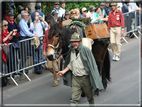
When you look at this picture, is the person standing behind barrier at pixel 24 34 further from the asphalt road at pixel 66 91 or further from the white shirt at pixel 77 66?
the white shirt at pixel 77 66

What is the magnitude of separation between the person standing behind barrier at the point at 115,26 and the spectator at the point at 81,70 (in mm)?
5316

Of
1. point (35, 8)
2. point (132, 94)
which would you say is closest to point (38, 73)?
point (35, 8)

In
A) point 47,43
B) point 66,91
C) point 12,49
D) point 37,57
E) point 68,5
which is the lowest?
point 66,91

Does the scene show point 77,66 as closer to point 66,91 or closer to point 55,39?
point 55,39

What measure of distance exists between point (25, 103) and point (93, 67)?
2478mm

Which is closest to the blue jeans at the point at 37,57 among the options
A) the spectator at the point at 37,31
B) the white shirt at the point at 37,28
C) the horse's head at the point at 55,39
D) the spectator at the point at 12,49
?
the spectator at the point at 37,31

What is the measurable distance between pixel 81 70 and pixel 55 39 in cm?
123

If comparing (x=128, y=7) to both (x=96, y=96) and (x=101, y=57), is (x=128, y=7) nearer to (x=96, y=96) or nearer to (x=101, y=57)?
(x=101, y=57)

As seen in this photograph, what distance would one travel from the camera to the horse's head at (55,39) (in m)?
8.62

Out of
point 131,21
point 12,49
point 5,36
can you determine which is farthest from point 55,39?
point 131,21

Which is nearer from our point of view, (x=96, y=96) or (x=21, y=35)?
(x=96, y=96)

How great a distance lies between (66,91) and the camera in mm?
10227

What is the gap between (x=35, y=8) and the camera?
13469 mm

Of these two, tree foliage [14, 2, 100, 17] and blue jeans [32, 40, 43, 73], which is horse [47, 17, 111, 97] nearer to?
blue jeans [32, 40, 43, 73]
